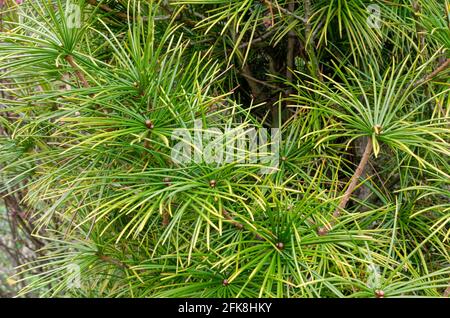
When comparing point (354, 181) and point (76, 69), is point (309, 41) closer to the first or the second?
point (354, 181)

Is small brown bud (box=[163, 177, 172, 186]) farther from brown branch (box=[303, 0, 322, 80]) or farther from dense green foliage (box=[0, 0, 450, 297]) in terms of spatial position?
brown branch (box=[303, 0, 322, 80])

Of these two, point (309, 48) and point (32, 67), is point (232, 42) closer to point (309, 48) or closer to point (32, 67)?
point (309, 48)

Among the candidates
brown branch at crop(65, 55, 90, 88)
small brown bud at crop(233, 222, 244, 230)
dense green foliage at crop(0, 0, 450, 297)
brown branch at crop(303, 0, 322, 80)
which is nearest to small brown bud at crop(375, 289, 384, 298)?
dense green foliage at crop(0, 0, 450, 297)

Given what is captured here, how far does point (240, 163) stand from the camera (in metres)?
0.69

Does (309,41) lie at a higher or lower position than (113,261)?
higher

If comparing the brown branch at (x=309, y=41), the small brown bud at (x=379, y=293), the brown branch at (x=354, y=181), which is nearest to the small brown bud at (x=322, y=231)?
the brown branch at (x=354, y=181)

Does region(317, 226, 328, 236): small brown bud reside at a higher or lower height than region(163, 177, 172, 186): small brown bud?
lower

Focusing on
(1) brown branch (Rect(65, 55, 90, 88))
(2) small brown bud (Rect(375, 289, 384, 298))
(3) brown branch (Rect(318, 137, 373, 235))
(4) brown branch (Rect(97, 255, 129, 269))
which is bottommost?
(2) small brown bud (Rect(375, 289, 384, 298))

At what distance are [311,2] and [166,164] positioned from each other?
0.35m

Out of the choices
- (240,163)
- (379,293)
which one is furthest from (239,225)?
(379,293)

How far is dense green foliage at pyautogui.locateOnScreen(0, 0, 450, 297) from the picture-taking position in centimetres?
65

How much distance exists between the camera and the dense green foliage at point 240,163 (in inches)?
25.5
